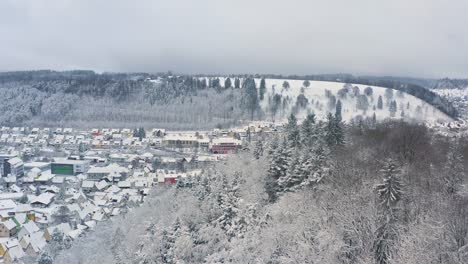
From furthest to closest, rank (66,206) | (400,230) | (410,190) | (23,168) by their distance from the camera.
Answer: (23,168) < (66,206) < (410,190) < (400,230)

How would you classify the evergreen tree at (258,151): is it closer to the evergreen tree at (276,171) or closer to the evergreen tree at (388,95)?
the evergreen tree at (276,171)

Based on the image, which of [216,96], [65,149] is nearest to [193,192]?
[65,149]

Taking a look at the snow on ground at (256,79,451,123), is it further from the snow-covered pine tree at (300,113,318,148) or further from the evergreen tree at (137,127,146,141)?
the snow-covered pine tree at (300,113,318,148)

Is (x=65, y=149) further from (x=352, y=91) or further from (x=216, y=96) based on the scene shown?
(x=352, y=91)

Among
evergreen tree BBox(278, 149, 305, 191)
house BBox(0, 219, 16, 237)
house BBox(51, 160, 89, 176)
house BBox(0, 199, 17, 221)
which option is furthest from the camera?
house BBox(51, 160, 89, 176)

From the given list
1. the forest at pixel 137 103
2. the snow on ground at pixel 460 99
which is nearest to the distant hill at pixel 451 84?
the snow on ground at pixel 460 99

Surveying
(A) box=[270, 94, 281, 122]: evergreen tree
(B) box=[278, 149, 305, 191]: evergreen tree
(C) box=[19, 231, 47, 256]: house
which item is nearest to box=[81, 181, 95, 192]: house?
(C) box=[19, 231, 47, 256]: house

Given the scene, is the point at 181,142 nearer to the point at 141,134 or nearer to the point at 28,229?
the point at 141,134
